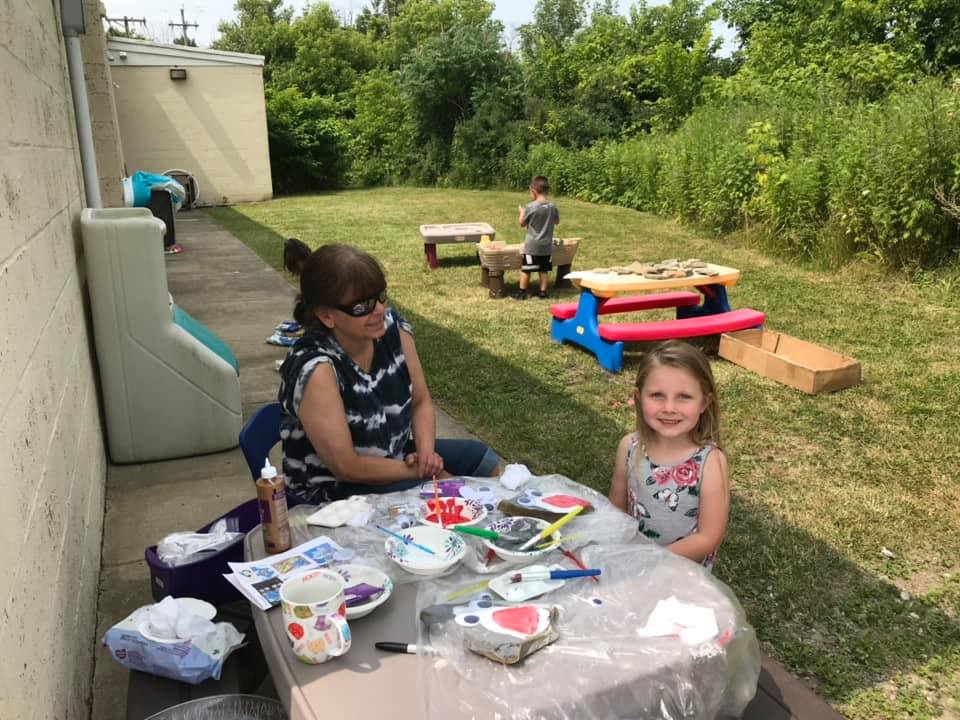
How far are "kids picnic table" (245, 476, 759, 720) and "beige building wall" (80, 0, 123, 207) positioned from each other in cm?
793

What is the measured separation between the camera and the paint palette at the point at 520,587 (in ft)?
5.49

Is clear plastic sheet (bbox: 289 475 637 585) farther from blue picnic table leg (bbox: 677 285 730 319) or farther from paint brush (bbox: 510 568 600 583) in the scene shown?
blue picnic table leg (bbox: 677 285 730 319)

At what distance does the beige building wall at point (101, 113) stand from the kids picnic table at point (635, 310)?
5168 mm

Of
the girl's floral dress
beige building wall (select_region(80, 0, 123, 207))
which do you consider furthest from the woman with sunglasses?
beige building wall (select_region(80, 0, 123, 207))

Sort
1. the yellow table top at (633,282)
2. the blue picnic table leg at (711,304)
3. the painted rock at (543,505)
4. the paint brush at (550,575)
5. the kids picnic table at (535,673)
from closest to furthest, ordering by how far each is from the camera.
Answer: the kids picnic table at (535,673)
the paint brush at (550,575)
the painted rock at (543,505)
the yellow table top at (633,282)
the blue picnic table leg at (711,304)

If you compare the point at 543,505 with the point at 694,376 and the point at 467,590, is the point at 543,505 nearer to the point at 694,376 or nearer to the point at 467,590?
the point at 467,590

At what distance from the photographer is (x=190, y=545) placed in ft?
8.39

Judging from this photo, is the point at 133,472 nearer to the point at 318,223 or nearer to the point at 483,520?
the point at 483,520

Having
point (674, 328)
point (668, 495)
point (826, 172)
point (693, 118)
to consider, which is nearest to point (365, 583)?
point (668, 495)

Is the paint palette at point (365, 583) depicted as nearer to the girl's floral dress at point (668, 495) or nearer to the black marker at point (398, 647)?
the black marker at point (398, 647)

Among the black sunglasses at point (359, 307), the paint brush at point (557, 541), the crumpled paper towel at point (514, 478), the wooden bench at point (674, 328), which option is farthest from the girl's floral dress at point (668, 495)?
the wooden bench at point (674, 328)

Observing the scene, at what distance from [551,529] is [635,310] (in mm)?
5485

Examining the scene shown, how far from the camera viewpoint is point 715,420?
242 centimetres

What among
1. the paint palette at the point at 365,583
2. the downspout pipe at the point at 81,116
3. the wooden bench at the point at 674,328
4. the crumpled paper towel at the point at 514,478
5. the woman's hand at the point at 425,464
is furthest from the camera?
the wooden bench at the point at 674,328
